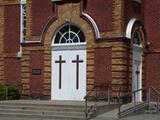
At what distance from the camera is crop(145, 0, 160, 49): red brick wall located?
2622cm

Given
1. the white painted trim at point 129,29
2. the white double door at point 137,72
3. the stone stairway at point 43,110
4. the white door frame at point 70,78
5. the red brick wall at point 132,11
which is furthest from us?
the white double door at point 137,72

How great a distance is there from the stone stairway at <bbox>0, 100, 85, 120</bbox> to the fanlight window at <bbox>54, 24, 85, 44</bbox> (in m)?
4.08

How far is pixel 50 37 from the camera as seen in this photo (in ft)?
82.5

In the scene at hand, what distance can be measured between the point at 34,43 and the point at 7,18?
3914mm

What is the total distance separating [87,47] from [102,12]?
5.97 ft

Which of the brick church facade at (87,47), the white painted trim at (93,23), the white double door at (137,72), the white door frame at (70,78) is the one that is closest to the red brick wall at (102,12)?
the brick church facade at (87,47)

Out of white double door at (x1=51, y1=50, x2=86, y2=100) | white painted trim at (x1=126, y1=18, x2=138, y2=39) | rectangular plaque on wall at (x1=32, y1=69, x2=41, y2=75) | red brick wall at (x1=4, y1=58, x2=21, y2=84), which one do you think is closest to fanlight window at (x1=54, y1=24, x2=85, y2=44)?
white double door at (x1=51, y1=50, x2=86, y2=100)

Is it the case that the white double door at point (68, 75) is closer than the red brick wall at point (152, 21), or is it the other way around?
the white double door at point (68, 75)

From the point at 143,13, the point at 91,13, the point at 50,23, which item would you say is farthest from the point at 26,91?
the point at 143,13

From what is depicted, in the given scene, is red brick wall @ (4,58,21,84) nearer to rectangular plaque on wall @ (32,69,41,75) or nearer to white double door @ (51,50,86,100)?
rectangular plaque on wall @ (32,69,41,75)

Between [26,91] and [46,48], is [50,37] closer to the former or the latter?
[46,48]

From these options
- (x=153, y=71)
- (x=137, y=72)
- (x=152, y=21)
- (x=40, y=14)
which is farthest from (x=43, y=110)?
(x=152, y=21)

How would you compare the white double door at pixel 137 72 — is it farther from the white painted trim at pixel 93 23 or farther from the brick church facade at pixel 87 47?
the white painted trim at pixel 93 23

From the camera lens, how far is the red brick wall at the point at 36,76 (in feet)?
83.3
